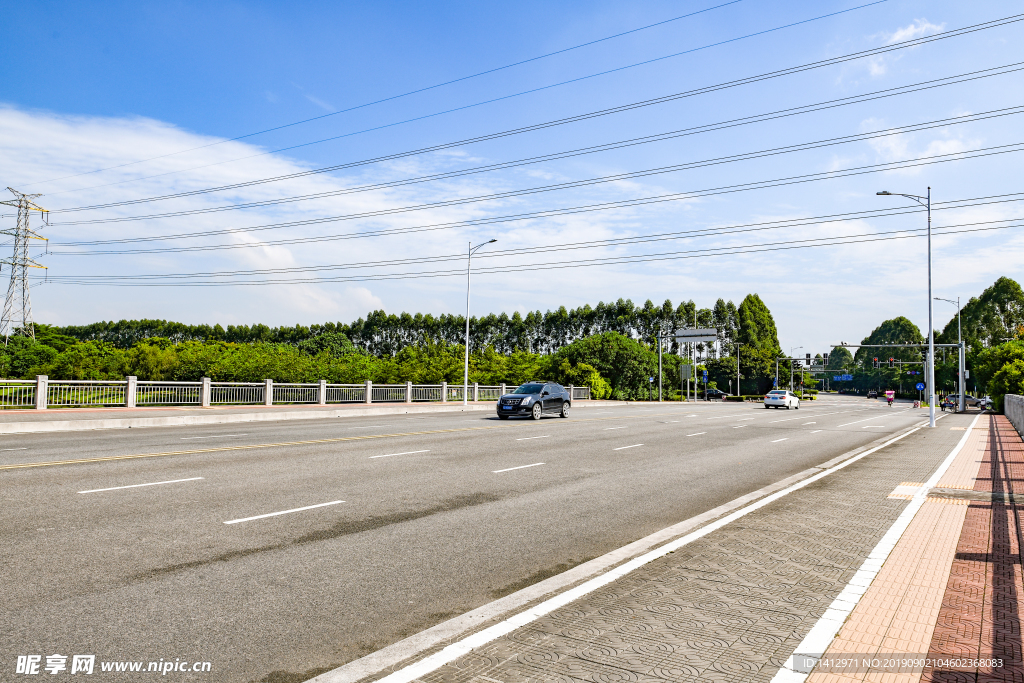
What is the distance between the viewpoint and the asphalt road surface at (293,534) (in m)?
4.44

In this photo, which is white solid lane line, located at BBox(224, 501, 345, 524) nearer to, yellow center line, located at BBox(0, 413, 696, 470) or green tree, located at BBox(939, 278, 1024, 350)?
yellow center line, located at BBox(0, 413, 696, 470)

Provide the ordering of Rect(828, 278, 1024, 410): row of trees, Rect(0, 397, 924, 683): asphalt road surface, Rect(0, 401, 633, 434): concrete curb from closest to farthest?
Rect(0, 397, 924, 683): asphalt road surface → Rect(0, 401, 633, 434): concrete curb → Rect(828, 278, 1024, 410): row of trees

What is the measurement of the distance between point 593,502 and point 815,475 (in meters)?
5.65

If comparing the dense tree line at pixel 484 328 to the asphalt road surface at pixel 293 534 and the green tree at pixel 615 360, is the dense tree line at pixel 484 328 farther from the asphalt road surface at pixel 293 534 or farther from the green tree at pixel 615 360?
the asphalt road surface at pixel 293 534

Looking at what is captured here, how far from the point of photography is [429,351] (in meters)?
67.9

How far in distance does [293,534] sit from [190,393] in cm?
2738

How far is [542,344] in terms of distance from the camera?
125m

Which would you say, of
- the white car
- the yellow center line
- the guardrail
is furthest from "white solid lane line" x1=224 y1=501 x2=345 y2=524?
the white car

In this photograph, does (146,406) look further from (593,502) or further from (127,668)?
(127,668)

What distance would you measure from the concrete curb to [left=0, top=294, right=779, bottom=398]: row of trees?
15.1 metres

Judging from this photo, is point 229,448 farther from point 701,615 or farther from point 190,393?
point 190,393

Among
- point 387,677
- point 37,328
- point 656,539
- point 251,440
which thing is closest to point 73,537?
point 387,677

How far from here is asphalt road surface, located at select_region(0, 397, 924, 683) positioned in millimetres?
4441

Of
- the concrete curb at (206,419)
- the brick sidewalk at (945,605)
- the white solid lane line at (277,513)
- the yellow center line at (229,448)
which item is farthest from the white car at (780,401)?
the white solid lane line at (277,513)
